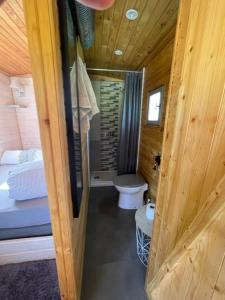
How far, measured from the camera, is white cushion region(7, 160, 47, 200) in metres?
1.26

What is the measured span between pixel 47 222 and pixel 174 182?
3.82 feet

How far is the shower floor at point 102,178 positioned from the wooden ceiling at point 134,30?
7.02 ft

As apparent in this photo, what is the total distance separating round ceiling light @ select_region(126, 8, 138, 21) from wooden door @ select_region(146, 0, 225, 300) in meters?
0.61

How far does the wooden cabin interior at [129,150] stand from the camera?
61 cm

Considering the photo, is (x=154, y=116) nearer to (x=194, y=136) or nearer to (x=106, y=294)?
(x=194, y=136)

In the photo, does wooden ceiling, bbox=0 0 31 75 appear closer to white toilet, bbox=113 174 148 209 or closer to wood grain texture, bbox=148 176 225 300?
wood grain texture, bbox=148 176 225 300

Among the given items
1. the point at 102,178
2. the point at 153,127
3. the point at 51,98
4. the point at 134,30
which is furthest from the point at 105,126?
the point at 51,98

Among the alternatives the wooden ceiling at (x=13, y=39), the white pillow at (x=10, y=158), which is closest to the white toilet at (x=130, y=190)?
the white pillow at (x=10, y=158)

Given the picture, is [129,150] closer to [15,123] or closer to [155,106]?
[155,106]

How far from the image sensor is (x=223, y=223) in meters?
0.48

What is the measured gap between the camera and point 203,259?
0.56 meters

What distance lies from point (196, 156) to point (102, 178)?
2490mm

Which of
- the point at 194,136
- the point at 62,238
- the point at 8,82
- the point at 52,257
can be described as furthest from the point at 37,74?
the point at 8,82

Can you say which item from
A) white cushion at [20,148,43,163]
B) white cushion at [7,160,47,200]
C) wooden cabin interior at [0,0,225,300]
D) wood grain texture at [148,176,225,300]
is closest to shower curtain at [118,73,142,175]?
wooden cabin interior at [0,0,225,300]
